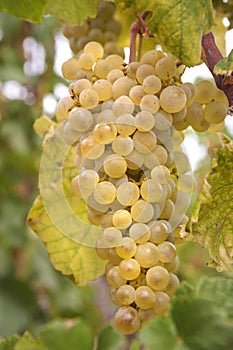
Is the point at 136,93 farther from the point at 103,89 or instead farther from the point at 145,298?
→ the point at 145,298

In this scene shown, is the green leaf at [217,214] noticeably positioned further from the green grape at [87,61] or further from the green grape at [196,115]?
the green grape at [87,61]

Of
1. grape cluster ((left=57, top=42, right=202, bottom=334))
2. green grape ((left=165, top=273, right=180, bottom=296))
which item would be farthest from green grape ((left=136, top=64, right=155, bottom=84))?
green grape ((left=165, top=273, right=180, bottom=296))

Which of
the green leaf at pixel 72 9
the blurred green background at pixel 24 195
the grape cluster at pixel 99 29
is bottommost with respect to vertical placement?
the blurred green background at pixel 24 195

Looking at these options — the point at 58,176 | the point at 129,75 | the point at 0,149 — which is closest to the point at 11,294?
the point at 0,149

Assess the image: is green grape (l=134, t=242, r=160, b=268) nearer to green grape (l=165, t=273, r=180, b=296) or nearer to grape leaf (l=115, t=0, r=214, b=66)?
green grape (l=165, t=273, r=180, b=296)

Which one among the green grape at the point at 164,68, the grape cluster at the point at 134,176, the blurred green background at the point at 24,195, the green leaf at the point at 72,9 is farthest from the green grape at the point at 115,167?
the blurred green background at the point at 24,195

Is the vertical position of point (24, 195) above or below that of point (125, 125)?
below

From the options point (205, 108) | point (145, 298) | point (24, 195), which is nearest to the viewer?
A: point (145, 298)

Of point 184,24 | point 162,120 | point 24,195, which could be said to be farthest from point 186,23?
point 24,195
